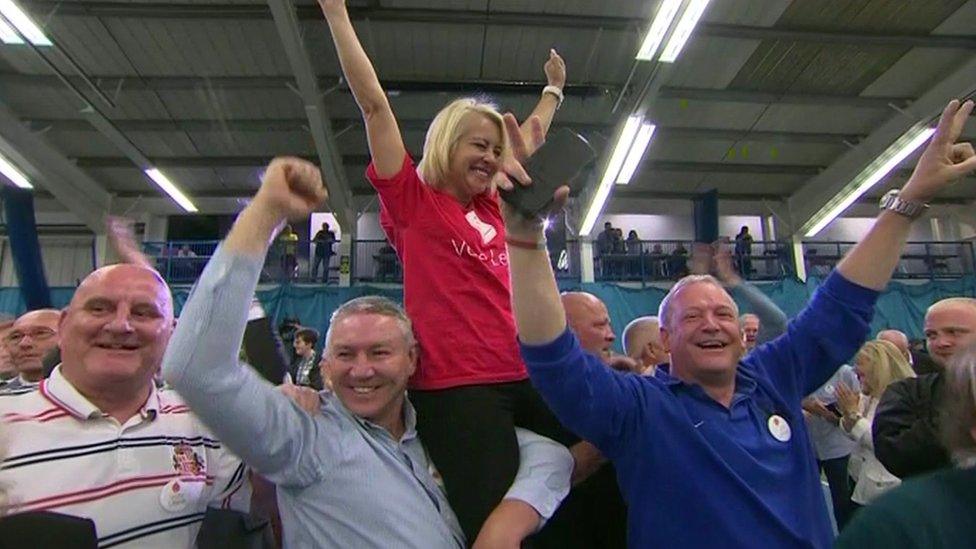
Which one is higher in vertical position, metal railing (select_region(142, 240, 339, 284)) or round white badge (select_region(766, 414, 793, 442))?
metal railing (select_region(142, 240, 339, 284))

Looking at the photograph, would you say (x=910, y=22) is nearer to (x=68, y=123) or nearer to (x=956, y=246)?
(x=956, y=246)

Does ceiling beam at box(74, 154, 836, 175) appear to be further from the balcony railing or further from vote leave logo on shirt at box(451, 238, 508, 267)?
vote leave logo on shirt at box(451, 238, 508, 267)

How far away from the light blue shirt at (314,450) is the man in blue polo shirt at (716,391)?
0.21 meters

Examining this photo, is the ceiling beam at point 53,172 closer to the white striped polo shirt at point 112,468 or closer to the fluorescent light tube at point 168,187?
the fluorescent light tube at point 168,187

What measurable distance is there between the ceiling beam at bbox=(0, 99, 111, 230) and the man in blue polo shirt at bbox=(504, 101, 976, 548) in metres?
11.5

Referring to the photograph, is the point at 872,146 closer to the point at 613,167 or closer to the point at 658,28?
the point at 613,167

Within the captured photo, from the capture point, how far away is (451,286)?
62.0 inches

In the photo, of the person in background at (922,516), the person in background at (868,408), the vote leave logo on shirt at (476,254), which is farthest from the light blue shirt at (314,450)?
the person in background at (868,408)

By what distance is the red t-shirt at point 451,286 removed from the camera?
152cm

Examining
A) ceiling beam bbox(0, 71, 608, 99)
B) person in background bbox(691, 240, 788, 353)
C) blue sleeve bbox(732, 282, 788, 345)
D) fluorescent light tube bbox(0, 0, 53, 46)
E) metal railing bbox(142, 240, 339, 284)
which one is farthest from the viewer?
metal railing bbox(142, 240, 339, 284)

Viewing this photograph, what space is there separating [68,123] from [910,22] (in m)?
13.1

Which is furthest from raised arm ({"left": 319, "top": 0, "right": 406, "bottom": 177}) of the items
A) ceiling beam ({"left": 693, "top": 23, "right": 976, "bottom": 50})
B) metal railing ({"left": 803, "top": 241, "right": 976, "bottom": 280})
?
metal railing ({"left": 803, "top": 241, "right": 976, "bottom": 280})

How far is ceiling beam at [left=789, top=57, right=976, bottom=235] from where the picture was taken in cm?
946

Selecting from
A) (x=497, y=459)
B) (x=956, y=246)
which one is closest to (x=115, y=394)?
(x=497, y=459)
